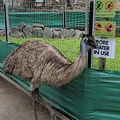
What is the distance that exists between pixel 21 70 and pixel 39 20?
204 inches

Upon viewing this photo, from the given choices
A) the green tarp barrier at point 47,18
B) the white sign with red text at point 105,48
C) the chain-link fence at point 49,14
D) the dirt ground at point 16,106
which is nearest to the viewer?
the white sign with red text at point 105,48

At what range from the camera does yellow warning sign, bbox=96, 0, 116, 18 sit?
3045 millimetres

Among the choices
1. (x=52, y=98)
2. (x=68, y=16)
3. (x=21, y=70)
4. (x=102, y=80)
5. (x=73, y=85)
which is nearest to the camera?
(x=102, y=80)

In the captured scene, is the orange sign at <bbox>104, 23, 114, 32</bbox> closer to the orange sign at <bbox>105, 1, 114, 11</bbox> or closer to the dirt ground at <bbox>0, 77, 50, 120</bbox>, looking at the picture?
the orange sign at <bbox>105, 1, 114, 11</bbox>

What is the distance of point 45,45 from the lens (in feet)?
12.8

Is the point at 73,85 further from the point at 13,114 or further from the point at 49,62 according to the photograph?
the point at 13,114

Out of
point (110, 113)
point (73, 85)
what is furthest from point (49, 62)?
point (110, 113)

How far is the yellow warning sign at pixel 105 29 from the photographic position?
3.11 meters

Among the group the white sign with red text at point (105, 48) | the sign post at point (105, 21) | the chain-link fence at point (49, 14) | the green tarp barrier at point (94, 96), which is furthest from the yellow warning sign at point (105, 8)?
the chain-link fence at point (49, 14)

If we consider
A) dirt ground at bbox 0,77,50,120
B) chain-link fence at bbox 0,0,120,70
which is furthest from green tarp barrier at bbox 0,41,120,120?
chain-link fence at bbox 0,0,120,70

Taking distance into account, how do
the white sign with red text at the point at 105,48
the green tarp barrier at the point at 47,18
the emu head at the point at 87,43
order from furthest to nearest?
the green tarp barrier at the point at 47,18 → the white sign with red text at the point at 105,48 → the emu head at the point at 87,43

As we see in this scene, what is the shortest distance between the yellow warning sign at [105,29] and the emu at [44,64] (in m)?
0.17

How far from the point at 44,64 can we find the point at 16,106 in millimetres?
1439

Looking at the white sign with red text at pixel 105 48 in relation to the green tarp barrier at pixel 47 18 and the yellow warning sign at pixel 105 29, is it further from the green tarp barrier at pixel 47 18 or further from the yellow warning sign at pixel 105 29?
the green tarp barrier at pixel 47 18
